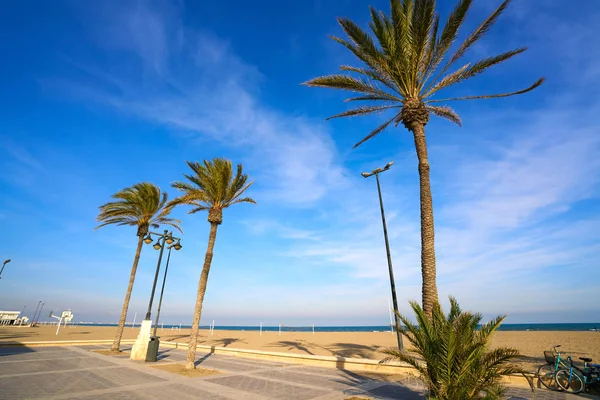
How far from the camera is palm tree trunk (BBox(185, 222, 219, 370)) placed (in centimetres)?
1267

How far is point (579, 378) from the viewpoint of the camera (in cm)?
848

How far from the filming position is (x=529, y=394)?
833 centimetres

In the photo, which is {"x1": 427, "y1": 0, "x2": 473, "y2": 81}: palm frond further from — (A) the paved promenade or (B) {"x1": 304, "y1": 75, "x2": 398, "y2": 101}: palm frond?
(A) the paved promenade

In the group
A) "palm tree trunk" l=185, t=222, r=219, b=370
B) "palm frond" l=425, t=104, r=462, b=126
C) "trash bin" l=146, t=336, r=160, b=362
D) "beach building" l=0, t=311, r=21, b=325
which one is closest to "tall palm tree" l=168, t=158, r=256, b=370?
"palm tree trunk" l=185, t=222, r=219, b=370

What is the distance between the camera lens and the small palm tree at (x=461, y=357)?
5.59 metres

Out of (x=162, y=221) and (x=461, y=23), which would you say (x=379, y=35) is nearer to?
(x=461, y=23)

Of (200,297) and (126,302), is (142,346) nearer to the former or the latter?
(126,302)

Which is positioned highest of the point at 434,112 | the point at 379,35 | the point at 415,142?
the point at 379,35

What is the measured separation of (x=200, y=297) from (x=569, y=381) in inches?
542

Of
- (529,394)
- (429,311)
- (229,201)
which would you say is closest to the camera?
(429,311)

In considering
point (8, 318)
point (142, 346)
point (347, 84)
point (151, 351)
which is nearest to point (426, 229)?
point (347, 84)

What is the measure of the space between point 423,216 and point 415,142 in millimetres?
2797

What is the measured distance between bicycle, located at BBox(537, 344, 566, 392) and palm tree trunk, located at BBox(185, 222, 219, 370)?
12.8 metres

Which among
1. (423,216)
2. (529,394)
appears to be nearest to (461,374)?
(423,216)
